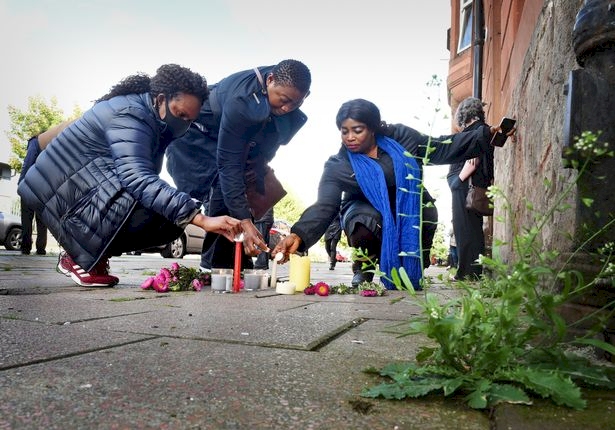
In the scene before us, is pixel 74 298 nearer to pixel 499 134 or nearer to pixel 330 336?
pixel 330 336

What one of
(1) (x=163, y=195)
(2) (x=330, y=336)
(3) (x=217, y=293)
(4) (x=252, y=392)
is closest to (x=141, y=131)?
(1) (x=163, y=195)

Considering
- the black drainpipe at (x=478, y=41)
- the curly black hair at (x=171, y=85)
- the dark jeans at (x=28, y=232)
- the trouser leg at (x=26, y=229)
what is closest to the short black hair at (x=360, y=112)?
the curly black hair at (x=171, y=85)

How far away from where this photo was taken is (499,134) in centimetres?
390

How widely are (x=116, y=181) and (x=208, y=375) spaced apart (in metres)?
2.53

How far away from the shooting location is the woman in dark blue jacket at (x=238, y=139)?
11.9ft

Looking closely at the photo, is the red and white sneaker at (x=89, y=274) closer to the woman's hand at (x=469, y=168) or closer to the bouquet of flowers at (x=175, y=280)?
the bouquet of flowers at (x=175, y=280)

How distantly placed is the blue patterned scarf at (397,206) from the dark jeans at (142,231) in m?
1.51

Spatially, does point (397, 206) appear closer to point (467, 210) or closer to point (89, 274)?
point (467, 210)

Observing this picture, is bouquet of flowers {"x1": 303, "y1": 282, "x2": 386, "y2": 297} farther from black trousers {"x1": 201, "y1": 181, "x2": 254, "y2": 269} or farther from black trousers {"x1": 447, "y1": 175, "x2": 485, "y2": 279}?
black trousers {"x1": 447, "y1": 175, "x2": 485, "y2": 279}

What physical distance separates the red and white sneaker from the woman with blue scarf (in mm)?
1274

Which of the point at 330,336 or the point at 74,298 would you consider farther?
the point at 74,298

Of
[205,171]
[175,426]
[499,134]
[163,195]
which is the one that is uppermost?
[499,134]

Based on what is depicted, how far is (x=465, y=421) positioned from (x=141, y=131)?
2.99 meters

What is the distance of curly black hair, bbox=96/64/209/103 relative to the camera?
138 inches
